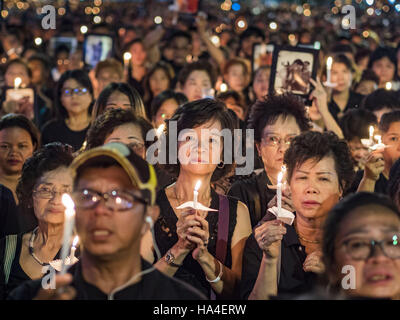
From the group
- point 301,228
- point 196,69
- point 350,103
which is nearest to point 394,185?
point 301,228

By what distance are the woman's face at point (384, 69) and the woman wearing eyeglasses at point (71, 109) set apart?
4.34 m

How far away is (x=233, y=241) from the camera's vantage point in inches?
144

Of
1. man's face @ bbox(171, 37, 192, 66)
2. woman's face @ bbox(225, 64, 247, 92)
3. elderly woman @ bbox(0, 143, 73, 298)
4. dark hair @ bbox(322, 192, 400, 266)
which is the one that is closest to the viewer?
dark hair @ bbox(322, 192, 400, 266)

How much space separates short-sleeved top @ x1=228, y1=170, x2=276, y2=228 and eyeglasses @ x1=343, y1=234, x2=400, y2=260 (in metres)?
1.86

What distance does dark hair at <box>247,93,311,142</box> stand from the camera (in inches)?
186

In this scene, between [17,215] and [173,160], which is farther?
[17,215]

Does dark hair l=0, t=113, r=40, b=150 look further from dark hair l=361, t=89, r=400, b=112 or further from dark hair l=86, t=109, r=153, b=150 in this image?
dark hair l=361, t=89, r=400, b=112

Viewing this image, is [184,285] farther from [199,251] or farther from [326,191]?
[326,191]

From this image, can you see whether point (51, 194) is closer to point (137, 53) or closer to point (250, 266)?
point (250, 266)

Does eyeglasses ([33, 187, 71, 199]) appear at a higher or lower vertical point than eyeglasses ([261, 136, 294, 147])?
lower

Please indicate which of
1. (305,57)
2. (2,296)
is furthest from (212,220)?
(305,57)

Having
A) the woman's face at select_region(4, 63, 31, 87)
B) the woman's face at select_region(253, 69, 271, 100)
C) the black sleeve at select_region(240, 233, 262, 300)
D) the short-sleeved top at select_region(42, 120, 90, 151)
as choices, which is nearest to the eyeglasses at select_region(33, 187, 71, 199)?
the black sleeve at select_region(240, 233, 262, 300)
